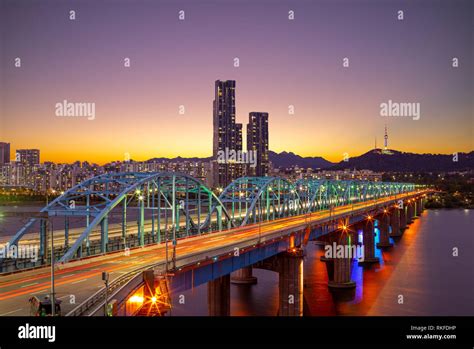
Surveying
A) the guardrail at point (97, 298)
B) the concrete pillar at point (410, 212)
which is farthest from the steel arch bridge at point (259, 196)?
the concrete pillar at point (410, 212)

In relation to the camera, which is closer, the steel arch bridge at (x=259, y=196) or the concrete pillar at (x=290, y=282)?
the concrete pillar at (x=290, y=282)

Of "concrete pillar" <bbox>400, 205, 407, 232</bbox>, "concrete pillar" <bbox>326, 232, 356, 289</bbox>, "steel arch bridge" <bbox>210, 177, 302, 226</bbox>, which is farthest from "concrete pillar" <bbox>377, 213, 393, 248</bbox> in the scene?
"concrete pillar" <bbox>326, 232, 356, 289</bbox>

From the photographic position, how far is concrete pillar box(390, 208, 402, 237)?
12097 centimetres

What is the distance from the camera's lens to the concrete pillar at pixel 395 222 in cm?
12097

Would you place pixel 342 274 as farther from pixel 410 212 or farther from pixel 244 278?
pixel 410 212

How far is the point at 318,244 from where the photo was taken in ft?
338

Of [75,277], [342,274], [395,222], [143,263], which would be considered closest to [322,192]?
[395,222]

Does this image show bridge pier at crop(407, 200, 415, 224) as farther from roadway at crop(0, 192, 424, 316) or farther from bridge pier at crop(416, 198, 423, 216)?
roadway at crop(0, 192, 424, 316)

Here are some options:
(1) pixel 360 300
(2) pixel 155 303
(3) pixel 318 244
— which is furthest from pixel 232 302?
(3) pixel 318 244

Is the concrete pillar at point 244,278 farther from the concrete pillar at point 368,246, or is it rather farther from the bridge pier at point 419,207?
the bridge pier at point 419,207

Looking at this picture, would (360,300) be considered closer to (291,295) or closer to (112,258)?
(291,295)

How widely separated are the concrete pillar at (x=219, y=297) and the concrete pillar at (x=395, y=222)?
3167 inches

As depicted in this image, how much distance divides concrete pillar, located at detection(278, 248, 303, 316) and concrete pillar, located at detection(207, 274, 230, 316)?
5.02 meters
